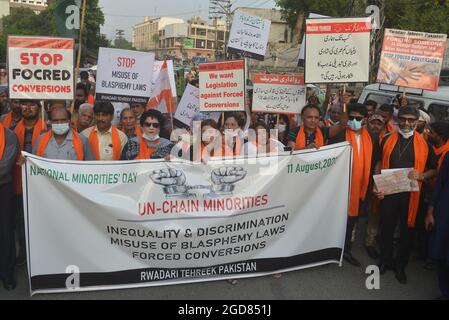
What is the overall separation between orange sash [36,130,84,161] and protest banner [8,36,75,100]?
567mm

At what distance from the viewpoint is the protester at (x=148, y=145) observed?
15.1 feet

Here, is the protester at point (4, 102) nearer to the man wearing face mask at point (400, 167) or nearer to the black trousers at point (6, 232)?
the black trousers at point (6, 232)

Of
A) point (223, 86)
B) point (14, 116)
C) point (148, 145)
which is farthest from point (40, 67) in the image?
point (223, 86)

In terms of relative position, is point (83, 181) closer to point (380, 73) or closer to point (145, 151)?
point (145, 151)

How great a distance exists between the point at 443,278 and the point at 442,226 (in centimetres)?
50

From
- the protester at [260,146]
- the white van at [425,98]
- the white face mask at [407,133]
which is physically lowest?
the protester at [260,146]

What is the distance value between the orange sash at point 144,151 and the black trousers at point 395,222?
240 cm

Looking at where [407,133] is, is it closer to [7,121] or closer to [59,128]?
[59,128]

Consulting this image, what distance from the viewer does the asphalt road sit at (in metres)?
4.08

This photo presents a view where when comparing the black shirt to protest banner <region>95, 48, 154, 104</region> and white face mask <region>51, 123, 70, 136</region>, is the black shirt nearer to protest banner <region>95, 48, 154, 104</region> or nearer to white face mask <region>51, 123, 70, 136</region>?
white face mask <region>51, 123, 70, 136</region>

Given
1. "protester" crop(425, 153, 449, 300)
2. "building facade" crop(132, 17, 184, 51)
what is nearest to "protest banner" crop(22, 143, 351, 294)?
"protester" crop(425, 153, 449, 300)

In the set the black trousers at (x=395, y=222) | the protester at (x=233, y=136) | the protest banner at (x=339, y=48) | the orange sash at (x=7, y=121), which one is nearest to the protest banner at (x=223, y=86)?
the protester at (x=233, y=136)

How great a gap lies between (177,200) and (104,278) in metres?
0.94
